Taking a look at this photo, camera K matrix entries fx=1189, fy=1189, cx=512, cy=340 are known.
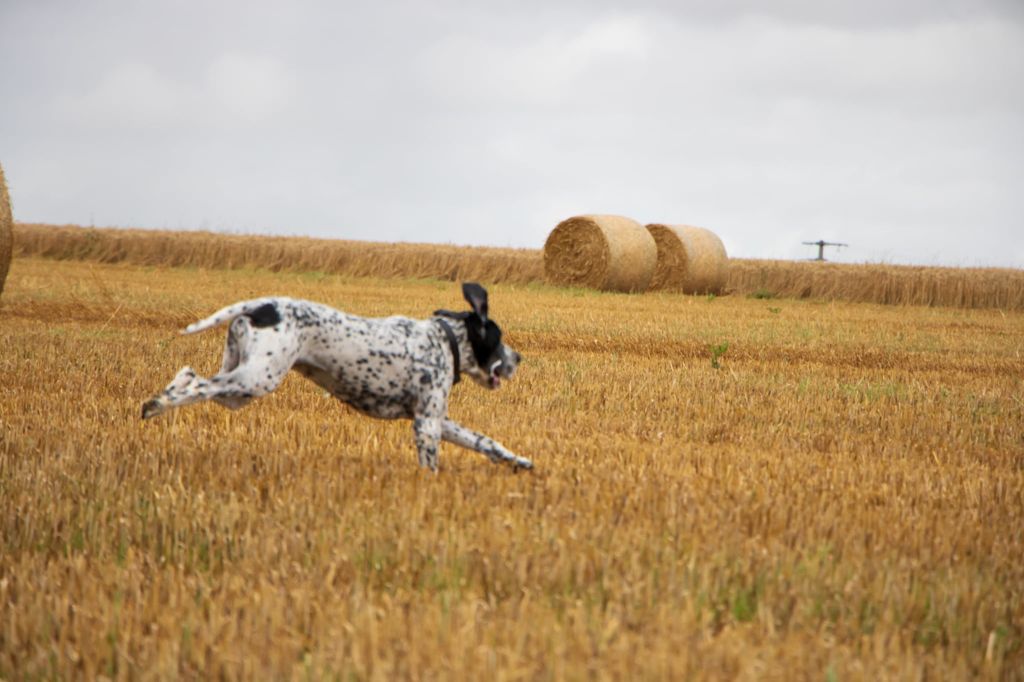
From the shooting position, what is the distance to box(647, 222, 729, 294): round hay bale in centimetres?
2892

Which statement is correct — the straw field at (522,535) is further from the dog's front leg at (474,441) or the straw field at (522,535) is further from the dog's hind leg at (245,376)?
the dog's hind leg at (245,376)

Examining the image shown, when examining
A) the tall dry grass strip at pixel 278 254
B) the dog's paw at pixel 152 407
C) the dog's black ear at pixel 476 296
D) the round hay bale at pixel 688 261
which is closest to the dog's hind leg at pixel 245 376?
the dog's paw at pixel 152 407

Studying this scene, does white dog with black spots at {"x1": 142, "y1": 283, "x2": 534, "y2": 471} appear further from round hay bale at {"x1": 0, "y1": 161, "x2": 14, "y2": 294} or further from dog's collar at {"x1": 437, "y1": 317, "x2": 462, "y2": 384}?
round hay bale at {"x1": 0, "y1": 161, "x2": 14, "y2": 294}

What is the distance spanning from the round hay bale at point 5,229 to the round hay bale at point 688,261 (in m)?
16.4

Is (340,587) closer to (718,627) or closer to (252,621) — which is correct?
(252,621)

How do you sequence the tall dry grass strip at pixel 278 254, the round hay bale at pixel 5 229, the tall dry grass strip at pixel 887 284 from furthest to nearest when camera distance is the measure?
the tall dry grass strip at pixel 278 254
the tall dry grass strip at pixel 887 284
the round hay bale at pixel 5 229

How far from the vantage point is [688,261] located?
1133 inches

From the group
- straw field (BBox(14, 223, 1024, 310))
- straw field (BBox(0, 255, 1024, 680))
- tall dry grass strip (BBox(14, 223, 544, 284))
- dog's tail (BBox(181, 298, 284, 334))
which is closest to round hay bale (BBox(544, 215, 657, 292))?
straw field (BBox(14, 223, 1024, 310))

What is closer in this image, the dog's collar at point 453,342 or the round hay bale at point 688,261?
the dog's collar at point 453,342

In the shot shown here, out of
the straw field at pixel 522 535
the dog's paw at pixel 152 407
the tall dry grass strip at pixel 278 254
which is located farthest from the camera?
the tall dry grass strip at pixel 278 254

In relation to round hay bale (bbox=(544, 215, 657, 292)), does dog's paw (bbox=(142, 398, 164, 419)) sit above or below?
below

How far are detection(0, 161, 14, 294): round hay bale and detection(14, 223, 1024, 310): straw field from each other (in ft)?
54.1

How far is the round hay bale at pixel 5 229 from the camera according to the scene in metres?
16.6

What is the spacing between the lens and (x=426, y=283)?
32.5 meters
